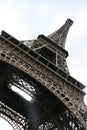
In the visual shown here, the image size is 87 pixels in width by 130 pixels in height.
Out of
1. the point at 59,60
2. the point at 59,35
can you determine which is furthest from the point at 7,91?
the point at 59,35

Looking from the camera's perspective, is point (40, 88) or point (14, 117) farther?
point (14, 117)

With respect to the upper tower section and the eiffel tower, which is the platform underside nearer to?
the eiffel tower

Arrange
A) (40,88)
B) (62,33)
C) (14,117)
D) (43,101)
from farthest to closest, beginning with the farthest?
(62,33) → (14,117) → (43,101) → (40,88)

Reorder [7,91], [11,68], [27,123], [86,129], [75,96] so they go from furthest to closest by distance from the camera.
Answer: [27,123], [7,91], [75,96], [11,68], [86,129]

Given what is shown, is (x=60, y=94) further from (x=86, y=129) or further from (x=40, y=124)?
(x=40, y=124)

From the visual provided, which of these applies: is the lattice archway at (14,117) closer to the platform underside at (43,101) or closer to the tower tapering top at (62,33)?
the platform underside at (43,101)

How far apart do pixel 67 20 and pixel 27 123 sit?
11.8 metres

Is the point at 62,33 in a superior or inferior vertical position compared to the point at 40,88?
A: superior

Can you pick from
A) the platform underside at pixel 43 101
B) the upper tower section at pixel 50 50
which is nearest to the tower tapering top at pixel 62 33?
the upper tower section at pixel 50 50

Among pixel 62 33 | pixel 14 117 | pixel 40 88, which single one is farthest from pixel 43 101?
pixel 62 33

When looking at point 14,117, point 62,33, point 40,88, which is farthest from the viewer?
point 62,33

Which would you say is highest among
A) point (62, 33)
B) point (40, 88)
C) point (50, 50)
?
point (62, 33)

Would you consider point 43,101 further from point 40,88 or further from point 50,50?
point 50,50

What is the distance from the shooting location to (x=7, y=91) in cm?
2612
